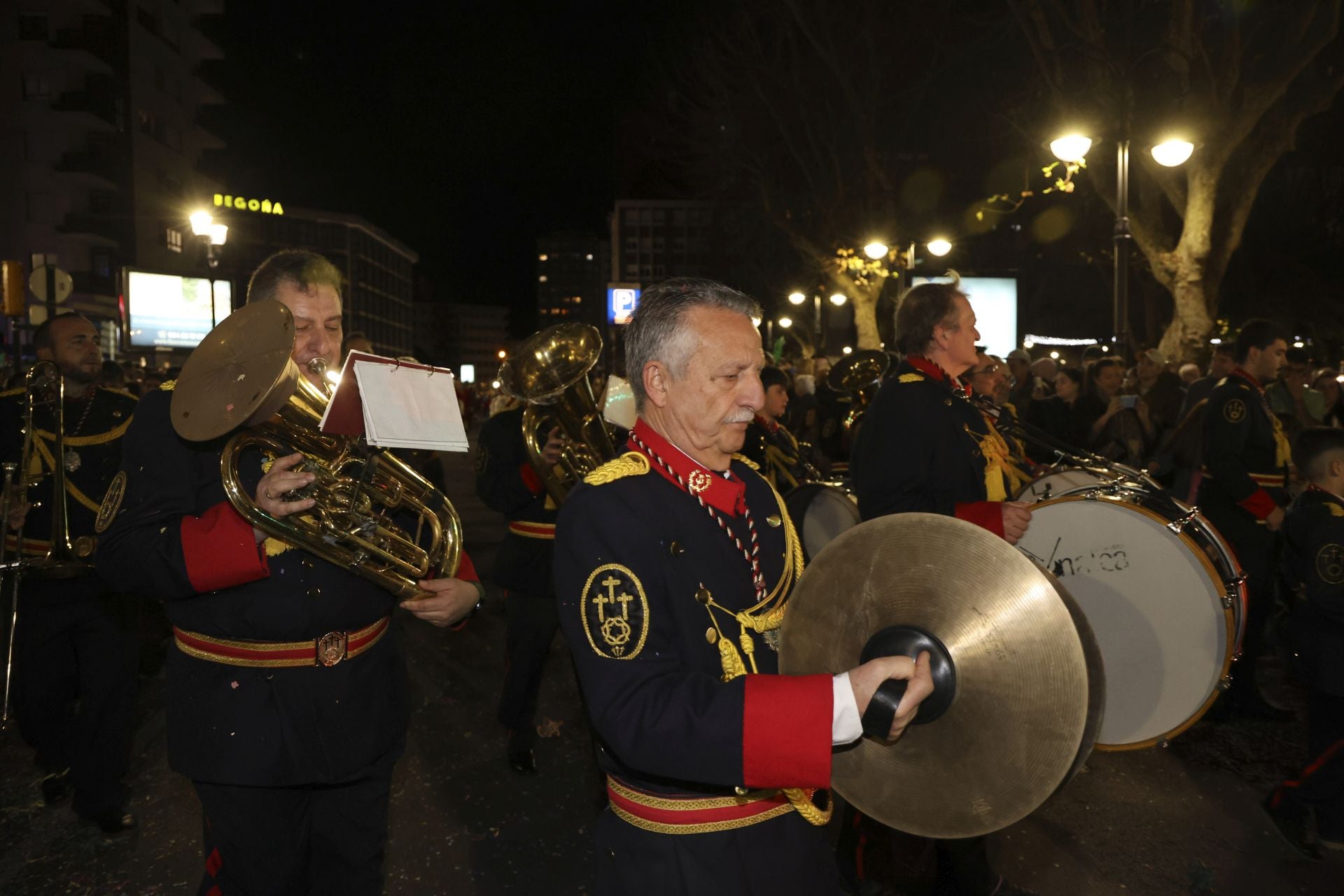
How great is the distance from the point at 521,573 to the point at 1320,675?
144 inches

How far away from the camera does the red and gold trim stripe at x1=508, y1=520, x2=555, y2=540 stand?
523cm

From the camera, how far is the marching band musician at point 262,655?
254 cm

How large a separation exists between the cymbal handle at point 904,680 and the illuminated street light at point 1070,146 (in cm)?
1092

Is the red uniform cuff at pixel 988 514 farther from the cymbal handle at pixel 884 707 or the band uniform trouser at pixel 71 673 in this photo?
the band uniform trouser at pixel 71 673

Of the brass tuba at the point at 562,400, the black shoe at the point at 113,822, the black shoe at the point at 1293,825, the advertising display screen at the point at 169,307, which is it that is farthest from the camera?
the advertising display screen at the point at 169,307

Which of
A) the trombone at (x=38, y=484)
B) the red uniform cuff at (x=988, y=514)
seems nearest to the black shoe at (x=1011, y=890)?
the red uniform cuff at (x=988, y=514)

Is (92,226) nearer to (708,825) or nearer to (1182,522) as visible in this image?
(1182,522)

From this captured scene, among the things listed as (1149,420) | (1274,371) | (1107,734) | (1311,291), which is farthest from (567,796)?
(1311,291)

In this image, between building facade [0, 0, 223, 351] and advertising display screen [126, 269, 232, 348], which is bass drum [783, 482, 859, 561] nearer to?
advertising display screen [126, 269, 232, 348]

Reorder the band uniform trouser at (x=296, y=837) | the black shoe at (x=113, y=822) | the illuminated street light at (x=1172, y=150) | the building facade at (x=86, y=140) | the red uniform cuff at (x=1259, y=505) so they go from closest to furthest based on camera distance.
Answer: the band uniform trouser at (x=296, y=837)
the black shoe at (x=113, y=822)
the red uniform cuff at (x=1259, y=505)
the illuminated street light at (x=1172, y=150)
the building facade at (x=86, y=140)

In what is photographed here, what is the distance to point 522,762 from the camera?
513 cm

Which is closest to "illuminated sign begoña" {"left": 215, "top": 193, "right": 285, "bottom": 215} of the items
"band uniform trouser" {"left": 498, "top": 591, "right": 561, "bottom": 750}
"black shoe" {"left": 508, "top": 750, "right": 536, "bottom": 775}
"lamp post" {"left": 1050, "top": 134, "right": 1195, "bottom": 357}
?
"lamp post" {"left": 1050, "top": 134, "right": 1195, "bottom": 357}

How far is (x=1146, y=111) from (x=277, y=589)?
495 inches

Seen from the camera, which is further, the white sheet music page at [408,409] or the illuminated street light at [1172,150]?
the illuminated street light at [1172,150]
